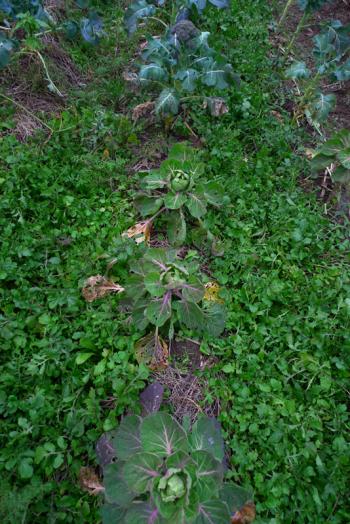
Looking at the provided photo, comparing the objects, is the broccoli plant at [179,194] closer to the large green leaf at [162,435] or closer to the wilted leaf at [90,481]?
the large green leaf at [162,435]

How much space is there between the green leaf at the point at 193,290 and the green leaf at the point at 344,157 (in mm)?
1595

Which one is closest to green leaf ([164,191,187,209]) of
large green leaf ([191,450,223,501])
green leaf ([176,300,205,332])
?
green leaf ([176,300,205,332])

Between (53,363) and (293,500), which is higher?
(53,363)

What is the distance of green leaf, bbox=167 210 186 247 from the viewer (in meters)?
2.66

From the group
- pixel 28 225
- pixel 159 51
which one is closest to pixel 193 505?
pixel 28 225

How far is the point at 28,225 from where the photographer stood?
259cm

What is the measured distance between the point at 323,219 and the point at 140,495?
7.45 feet

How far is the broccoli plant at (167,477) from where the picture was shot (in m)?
1.45

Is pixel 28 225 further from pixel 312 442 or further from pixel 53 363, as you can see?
pixel 312 442

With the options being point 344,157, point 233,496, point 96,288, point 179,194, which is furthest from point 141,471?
point 344,157

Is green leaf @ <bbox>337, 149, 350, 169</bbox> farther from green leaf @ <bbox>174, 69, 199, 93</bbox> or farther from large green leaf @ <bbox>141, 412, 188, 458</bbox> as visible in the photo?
large green leaf @ <bbox>141, 412, 188, 458</bbox>

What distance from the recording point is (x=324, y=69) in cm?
328

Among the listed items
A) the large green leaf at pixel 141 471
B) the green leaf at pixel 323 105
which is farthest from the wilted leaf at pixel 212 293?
the green leaf at pixel 323 105

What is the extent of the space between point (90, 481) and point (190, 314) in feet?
3.16
